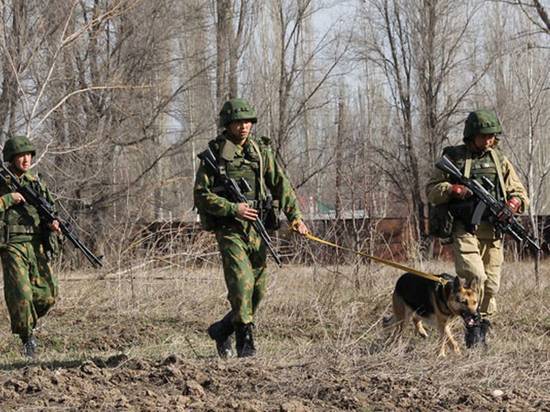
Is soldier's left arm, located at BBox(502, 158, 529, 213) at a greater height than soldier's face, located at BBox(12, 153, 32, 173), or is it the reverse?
soldier's face, located at BBox(12, 153, 32, 173)

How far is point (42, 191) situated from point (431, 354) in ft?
11.6

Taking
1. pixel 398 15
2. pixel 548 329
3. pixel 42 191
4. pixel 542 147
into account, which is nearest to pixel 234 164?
pixel 42 191

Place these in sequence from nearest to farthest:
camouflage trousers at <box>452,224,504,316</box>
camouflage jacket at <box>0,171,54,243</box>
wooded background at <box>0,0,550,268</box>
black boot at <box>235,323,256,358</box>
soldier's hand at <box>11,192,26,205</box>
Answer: black boot at <box>235,323,256,358</box> < camouflage trousers at <box>452,224,504,316</box> < soldier's hand at <box>11,192,26,205</box> < camouflage jacket at <box>0,171,54,243</box> < wooded background at <box>0,0,550,268</box>

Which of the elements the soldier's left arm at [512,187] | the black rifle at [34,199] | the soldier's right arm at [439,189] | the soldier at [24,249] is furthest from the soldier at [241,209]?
the soldier's left arm at [512,187]

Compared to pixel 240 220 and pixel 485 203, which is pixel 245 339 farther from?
pixel 485 203

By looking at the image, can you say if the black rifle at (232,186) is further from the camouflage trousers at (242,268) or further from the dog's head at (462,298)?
the dog's head at (462,298)

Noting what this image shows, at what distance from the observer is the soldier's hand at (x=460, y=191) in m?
6.70

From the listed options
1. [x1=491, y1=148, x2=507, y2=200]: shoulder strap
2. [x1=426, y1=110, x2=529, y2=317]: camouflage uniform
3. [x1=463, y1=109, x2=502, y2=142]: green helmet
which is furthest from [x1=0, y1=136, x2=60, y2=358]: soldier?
[x1=491, y1=148, x2=507, y2=200]: shoulder strap

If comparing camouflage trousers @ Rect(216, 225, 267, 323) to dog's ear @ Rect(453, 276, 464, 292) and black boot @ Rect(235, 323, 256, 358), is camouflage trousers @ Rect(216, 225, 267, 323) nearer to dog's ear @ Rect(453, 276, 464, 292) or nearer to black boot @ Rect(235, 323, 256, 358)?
black boot @ Rect(235, 323, 256, 358)

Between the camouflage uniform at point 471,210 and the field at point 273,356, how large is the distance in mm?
602

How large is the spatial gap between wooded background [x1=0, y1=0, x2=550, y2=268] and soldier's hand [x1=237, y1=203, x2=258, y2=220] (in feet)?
15.0

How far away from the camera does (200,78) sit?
21516mm

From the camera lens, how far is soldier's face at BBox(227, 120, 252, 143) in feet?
21.1

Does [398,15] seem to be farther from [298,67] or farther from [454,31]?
[298,67]
